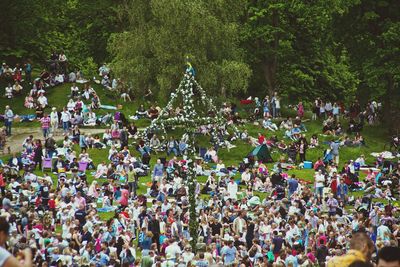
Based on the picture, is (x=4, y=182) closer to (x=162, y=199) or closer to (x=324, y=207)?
(x=162, y=199)

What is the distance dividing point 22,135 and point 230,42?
11327 millimetres

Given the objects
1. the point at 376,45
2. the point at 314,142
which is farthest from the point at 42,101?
the point at 376,45

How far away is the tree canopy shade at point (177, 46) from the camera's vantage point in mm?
46875

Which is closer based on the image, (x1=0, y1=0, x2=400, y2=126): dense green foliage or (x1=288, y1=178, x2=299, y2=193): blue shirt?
(x1=288, y1=178, x2=299, y2=193): blue shirt

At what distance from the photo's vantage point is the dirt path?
154 ft

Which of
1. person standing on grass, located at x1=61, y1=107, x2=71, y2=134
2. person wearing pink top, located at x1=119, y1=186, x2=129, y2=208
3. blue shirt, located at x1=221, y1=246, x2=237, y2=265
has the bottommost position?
blue shirt, located at x1=221, y1=246, x2=237, y2=265

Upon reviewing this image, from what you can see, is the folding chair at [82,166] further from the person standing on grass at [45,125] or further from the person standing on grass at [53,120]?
the person standing on grass at [53,120]

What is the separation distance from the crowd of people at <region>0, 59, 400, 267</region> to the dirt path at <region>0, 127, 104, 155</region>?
449 mm

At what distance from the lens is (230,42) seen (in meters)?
48.3

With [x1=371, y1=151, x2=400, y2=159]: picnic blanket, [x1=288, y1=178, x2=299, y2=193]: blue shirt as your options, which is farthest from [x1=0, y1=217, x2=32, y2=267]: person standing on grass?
[x1=371, y1=151, x2=400, y2=159]: picnic blanket

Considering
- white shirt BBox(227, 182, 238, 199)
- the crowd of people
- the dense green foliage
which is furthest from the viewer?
the dense green foliage

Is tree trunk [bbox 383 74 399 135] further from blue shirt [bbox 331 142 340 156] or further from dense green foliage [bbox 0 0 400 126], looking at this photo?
blue shirt [bbox 331 142 340 156]

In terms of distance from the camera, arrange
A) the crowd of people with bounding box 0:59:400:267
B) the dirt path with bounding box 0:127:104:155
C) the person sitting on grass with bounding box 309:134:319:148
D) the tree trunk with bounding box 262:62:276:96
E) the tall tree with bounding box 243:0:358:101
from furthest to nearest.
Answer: the tree trunk with bounding box 262:62:276:96 < the tall tree with bounding box 243:0:358:101 < the person sitting on grass with bounding box 309:134:319:148 < the dirt path with bounding box 0:127:104:155 < the crowd of people with bounding box 0:59:400:267

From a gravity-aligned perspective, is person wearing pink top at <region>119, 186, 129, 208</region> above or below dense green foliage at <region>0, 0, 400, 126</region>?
below
